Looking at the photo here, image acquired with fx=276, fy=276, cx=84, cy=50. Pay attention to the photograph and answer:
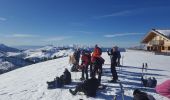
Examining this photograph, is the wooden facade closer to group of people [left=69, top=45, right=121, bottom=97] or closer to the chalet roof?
the chalet roof

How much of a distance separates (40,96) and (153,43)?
46.6m

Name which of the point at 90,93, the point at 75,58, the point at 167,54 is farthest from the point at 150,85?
the point at 167,54

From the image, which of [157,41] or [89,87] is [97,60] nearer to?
[89,87]

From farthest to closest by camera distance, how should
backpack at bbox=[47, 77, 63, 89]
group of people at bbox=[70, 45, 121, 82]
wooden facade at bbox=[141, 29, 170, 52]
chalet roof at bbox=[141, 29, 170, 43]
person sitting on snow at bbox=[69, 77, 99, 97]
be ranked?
wooden facade at bbox=[141, 29, 170, 52] < chalet roof at bbox=[141, 29, 170, 43] < backpack at bbox=[47, 77, 63, 89] < group of people at bbox=[70, 45, 121, 82] < person sitting on snow at bbox=[69, 77, 99, 97]

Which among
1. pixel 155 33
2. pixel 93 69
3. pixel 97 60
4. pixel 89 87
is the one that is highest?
pixel 155 33

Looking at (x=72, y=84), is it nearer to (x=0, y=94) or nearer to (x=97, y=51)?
(x=97, y=51)

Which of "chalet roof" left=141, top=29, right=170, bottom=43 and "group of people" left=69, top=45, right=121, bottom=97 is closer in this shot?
"group of people" left=69, top=45, right=121, bottom=97

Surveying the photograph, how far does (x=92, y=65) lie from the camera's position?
59.7ft

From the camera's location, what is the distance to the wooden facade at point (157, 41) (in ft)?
184

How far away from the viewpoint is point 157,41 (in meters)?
57.7

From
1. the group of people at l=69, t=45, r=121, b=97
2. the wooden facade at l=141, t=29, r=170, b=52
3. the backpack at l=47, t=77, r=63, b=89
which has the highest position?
the wooden facade at l=141, t=29, r=170, b=52

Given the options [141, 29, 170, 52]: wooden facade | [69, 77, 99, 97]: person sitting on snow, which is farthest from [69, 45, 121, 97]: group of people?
[141, 29, 170, 52]: wooden facade

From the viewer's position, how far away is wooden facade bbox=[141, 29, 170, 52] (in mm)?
56125

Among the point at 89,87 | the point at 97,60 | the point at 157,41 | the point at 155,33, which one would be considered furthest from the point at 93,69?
the point at 155,33
